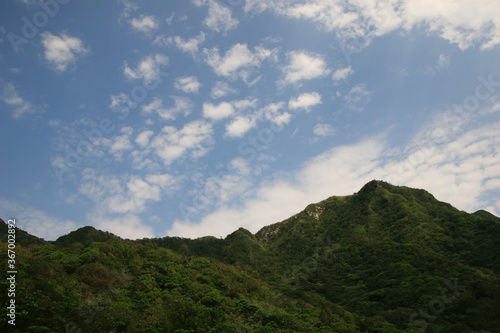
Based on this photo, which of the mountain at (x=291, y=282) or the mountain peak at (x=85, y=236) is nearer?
the mountain at (x=291, y=282)

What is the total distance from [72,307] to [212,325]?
9.81 meters

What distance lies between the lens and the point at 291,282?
4934 centimetres

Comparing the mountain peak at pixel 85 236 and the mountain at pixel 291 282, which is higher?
the mountain peak at pixel 85 236

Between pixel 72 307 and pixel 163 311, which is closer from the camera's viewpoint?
pixel 72 307

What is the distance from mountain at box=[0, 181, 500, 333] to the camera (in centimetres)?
2136

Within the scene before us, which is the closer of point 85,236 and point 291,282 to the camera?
point 291,282

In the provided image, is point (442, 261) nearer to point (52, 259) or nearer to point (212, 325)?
point (212, 325)

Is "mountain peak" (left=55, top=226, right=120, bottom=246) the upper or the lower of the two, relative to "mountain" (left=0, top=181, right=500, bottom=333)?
upper

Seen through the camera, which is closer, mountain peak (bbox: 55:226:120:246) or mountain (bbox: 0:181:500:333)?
mountain (bbox: 0:181:500:333)

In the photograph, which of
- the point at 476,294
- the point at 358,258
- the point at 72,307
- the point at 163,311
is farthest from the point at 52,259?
the point at 358,258

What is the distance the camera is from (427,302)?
32.8 m

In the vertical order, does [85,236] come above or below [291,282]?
above

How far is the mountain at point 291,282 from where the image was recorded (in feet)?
70.1

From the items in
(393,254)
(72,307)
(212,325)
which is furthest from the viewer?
(393,254)
